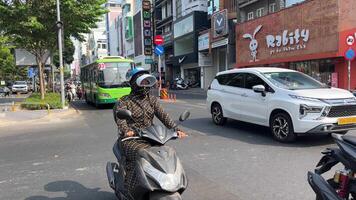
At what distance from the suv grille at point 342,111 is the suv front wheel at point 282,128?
0.90 metres

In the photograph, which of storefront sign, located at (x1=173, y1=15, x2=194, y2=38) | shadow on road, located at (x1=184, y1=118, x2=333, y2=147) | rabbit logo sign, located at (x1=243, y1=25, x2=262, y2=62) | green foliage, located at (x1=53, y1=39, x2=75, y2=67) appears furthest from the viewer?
storefront sign, located at (x1=173, y1=15, x2=194, y2=38)

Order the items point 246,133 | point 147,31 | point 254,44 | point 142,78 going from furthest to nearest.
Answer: point 147,31 < point 254,44 < point 246,133 < point 142,78

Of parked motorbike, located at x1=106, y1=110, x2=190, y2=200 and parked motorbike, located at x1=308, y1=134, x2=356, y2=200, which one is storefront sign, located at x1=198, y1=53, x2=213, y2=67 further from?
parked motorbike, located at x1=308, y1=134, x2=356, y2=200

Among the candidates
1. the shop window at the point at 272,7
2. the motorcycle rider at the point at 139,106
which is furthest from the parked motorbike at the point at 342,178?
the shop window at the point at 272,7

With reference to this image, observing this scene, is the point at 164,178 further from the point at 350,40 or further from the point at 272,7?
the point at 272,7

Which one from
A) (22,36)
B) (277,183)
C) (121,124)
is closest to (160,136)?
(121,124)

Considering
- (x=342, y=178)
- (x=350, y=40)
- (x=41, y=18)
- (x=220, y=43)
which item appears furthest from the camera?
(x=220, y=43)

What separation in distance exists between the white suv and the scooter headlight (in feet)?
17.4

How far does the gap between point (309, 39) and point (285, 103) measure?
15.9 meters

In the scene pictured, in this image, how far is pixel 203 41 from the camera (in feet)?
132

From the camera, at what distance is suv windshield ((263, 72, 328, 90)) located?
30.5 ft

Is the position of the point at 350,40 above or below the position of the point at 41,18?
below

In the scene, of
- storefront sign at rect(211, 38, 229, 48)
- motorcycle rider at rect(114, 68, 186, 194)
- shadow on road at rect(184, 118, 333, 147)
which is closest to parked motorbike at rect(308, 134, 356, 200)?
motorcycle rider at rect(114, 68, 186, 194)

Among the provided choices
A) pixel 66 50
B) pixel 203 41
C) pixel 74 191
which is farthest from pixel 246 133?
pixel 203 41
